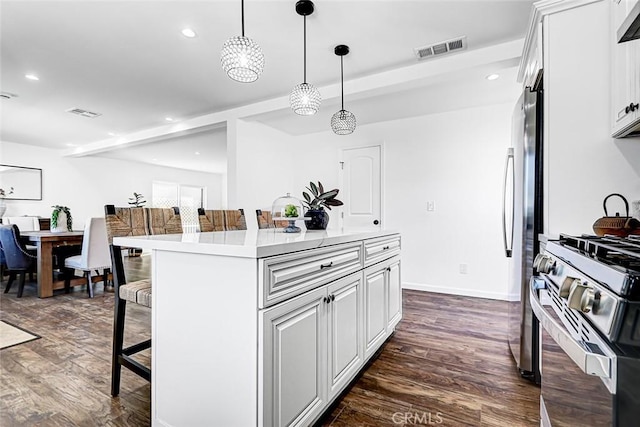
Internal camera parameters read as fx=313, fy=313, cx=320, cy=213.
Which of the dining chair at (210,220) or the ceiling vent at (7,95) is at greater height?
the ceiling vent at (7,95)

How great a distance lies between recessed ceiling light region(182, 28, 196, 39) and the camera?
2570 mm

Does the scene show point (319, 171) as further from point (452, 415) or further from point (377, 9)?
point (452, 415)


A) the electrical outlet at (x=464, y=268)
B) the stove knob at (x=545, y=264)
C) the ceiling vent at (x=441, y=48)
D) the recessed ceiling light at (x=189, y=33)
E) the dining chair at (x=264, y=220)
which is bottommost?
the electrical outlet at (x=464, y=268)

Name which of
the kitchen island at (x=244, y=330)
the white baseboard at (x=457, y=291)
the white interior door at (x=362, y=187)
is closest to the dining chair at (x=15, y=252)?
the kitchen island at (x=244, y=330)

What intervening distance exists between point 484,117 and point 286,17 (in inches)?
109

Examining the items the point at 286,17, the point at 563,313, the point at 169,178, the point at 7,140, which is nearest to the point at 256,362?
the point at 563,313

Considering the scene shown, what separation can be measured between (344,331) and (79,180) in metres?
8.31

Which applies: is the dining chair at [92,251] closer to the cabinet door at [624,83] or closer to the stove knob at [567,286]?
the stove knob at [567,286]

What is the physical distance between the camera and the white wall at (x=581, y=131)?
1611mm

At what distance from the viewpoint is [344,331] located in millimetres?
1625

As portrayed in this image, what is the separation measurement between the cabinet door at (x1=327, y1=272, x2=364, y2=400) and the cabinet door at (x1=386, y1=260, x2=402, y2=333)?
531mm

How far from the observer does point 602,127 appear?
1628mm

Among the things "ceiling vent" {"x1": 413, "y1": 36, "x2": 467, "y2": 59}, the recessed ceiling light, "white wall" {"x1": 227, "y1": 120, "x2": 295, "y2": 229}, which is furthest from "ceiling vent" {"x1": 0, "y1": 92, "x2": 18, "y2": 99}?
"ceiling vent" {"x1": 413, "y1": 36, "x2": 467, "y2": 59}

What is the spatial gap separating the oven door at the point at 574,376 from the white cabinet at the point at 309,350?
2.70ft
